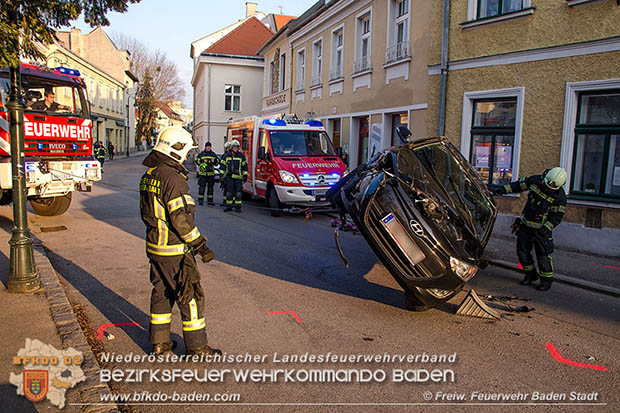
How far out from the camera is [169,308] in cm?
414

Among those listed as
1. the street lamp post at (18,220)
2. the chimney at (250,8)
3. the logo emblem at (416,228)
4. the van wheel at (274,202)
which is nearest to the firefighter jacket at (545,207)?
the logo emblem at (416,228)

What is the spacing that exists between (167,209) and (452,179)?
10.3 ft

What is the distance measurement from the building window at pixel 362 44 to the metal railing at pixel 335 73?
54.6 inches

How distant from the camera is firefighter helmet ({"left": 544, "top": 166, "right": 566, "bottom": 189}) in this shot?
6.40m

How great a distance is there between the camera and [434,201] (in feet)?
16.3

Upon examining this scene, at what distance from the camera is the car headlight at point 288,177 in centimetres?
1230

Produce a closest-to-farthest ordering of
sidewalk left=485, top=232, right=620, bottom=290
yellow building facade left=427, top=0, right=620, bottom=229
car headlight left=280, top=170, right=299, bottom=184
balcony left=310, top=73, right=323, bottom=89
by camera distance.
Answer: sidewalk left=485, top=232, right=620, bottom=290, yellow building facade left=427, top=0, right=620, bottom=229, car headlight left=280, top=170, right=299, bottom=184, balcony left=310, top=73, right=323, bottom=89

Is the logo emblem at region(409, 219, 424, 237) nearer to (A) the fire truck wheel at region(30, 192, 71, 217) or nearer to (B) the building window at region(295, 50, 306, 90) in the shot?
(A) the fire truck wheel at region(30, 192, 71, 217)

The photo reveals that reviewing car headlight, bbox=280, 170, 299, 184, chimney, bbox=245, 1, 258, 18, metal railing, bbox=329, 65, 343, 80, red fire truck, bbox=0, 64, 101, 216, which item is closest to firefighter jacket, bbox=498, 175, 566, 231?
car headlight, bbox=280, 170, 299, 184

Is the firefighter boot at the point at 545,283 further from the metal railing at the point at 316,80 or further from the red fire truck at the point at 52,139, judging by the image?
the metal railing at the point at 316,80

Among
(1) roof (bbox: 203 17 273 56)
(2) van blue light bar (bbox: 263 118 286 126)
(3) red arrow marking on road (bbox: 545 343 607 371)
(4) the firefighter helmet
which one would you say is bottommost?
(3) red arrow marking on road (bbox: 545 343 607 371)

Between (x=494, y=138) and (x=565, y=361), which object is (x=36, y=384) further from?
(x=494, y=138)

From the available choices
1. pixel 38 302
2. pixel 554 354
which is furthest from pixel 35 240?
pixel 554 354

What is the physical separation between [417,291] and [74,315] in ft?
11.3
